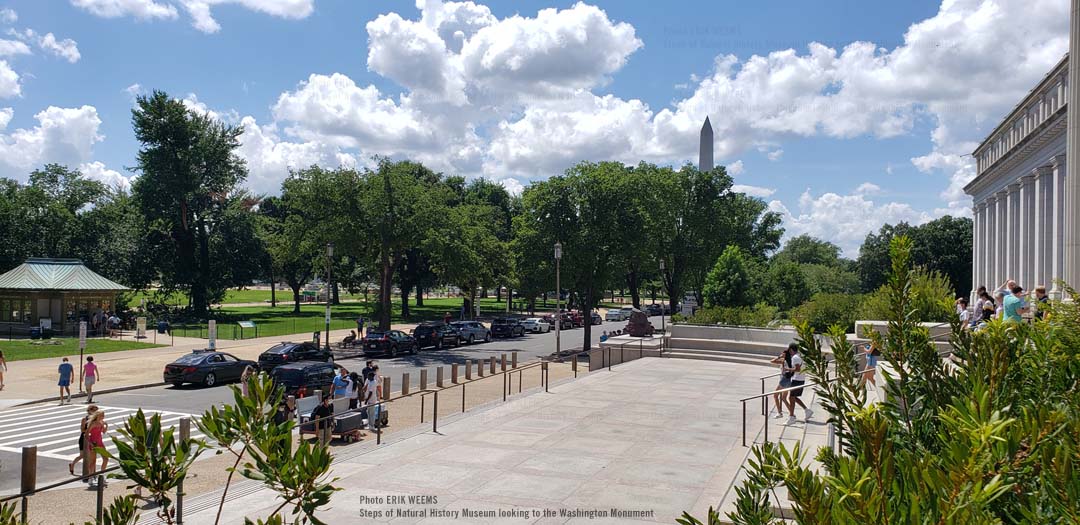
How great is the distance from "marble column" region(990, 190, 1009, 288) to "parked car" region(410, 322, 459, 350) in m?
33.2

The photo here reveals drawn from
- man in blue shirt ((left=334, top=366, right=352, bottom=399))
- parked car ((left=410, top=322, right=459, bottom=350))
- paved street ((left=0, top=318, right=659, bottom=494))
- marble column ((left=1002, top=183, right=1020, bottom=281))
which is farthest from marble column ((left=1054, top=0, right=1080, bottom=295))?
parked car ((left=410, top=322, right=459, bottom=350))

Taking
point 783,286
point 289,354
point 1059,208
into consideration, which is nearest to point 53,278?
point 289,354

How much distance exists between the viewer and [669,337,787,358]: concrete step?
98.5 feet

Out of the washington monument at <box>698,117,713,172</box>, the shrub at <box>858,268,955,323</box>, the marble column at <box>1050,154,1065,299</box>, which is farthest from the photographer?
the washington monument at <box>698,117,713,172</box>

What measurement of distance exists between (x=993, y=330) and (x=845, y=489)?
6.64ft

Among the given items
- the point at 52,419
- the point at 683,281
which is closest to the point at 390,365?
the point at 52,419

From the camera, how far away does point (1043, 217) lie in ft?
115

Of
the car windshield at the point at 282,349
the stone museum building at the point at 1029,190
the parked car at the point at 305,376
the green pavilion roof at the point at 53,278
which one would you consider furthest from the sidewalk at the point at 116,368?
the stone museum building at the point at 1029,190

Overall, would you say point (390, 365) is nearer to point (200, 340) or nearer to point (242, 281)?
point (200, 340)

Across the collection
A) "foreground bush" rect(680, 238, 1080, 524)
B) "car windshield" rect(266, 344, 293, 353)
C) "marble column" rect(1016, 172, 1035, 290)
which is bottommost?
"car windshield" rect(266, 344, 293, 353)

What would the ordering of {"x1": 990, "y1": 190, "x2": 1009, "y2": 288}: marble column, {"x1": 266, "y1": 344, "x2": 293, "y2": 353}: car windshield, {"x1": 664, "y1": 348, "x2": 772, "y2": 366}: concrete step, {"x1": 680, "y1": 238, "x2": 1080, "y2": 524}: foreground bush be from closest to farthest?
{"x1": 680, "y1": 238, "x2": 1080, "y2": 524}: foreground bush → {"x1": 664, "y1": 348, "x2": 772, "y2": 366}: concrete step → {"x1": 266, "y1": 344, "x2": 293, "y2": 353}: car windshield → {"x1": 990, "y1": 190, "x2": 1009, "y2": 288}: marble column

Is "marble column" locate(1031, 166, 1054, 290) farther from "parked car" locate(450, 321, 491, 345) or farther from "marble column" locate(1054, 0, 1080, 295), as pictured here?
"parked car" locate(450, 321, 491, 345)

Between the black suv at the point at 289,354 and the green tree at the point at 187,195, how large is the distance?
3439 cm

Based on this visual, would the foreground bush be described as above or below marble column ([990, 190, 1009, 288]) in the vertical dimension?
below
